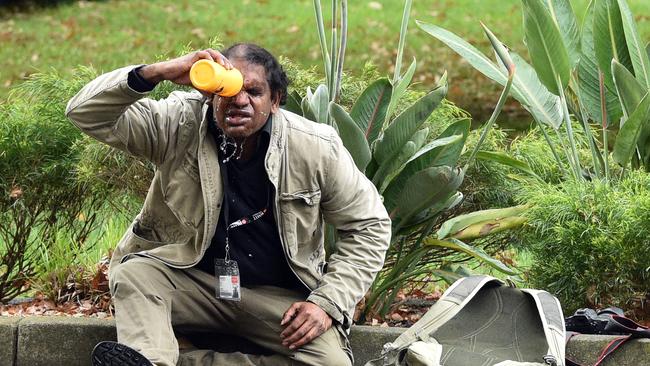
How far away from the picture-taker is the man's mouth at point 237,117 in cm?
430

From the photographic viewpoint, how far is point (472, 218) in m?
5.17

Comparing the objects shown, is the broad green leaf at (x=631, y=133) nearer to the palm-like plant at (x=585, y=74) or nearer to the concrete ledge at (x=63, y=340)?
the palm-like plant at (x=585, y=74)

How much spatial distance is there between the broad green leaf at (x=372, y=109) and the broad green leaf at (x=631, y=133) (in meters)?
1.00

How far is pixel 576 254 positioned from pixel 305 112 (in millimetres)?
1243

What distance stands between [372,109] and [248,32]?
1011 cm

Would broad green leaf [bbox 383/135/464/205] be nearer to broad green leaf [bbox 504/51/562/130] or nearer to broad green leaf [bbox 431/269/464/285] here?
broad green leaf [bbox 431/269/464/285]

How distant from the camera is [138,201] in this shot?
18.8ft

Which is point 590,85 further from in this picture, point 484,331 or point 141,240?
point 141,240

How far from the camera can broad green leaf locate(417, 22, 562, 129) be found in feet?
18.5

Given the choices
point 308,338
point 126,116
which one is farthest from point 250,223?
point 126,116

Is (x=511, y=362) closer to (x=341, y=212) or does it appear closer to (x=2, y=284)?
(x=341, y=212)

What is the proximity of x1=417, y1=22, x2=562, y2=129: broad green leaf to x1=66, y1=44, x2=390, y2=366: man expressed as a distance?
51.8 inches

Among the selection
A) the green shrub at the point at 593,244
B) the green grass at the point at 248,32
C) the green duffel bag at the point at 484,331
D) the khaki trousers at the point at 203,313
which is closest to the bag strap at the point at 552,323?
the green duffel bag at the point at 484,331

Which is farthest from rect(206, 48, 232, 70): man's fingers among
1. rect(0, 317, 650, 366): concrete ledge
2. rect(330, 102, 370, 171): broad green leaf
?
rect(0, 317, 650, 366): concrete ledge
